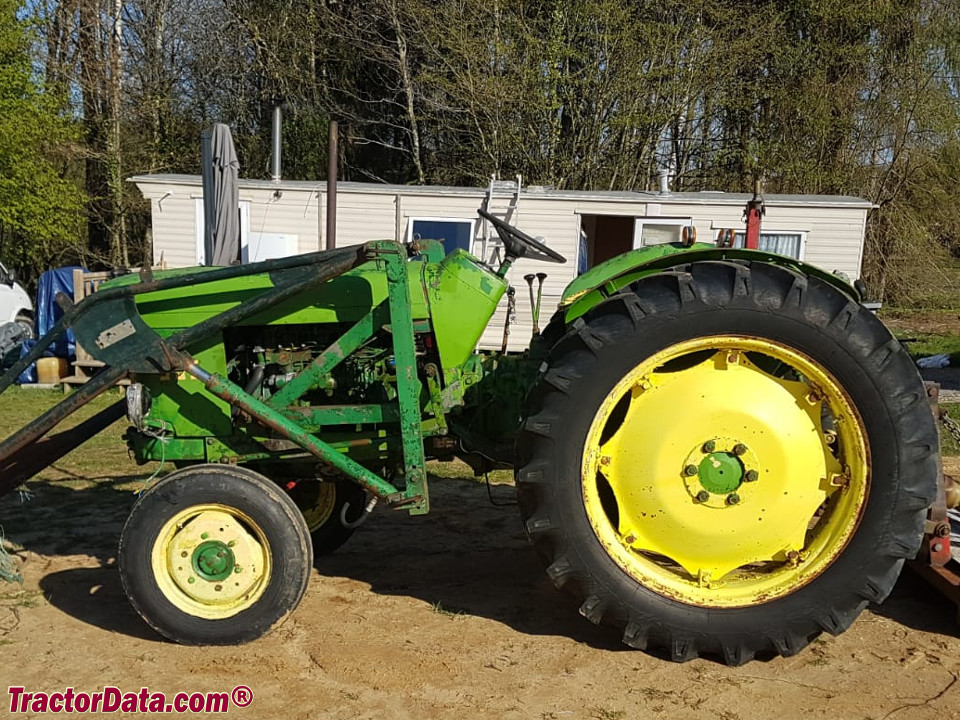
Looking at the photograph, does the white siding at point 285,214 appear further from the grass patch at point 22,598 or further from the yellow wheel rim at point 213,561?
the yellow wheel rim at point 213,561

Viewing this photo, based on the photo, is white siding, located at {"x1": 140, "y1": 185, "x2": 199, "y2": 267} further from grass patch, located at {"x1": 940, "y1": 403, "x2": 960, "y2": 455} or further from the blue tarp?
grass patch, located at {"x1": 940, "y1": 403, "x2": 960, "y2": 455}

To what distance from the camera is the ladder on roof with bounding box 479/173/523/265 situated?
1197cm

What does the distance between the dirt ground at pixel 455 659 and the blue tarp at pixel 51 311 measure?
7451 millimetres

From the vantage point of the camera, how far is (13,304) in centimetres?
1262

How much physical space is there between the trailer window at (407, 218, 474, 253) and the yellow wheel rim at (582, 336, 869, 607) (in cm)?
935

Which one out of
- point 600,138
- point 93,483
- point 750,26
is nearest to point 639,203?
point 600,138

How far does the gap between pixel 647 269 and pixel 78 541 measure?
3.30 metres

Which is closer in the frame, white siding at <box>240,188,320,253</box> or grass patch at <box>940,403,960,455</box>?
grass patch at <box>940,403,960,455</box>

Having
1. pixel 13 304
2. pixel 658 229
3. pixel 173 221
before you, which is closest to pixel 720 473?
pixel 658 229

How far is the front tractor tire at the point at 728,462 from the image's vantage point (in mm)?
2828

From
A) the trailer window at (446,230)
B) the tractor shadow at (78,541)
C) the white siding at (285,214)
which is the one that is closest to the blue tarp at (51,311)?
the white siding at (285,214)

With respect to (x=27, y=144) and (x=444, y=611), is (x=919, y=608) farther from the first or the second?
(x=27, y=144)

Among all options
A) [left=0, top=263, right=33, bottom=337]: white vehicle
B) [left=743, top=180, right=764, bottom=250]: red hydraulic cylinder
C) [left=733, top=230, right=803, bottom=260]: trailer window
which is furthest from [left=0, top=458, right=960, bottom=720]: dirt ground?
[left=0, top=263, right=33, bottom=337]: white vehicle

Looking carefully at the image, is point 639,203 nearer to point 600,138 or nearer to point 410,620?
point 600,138
